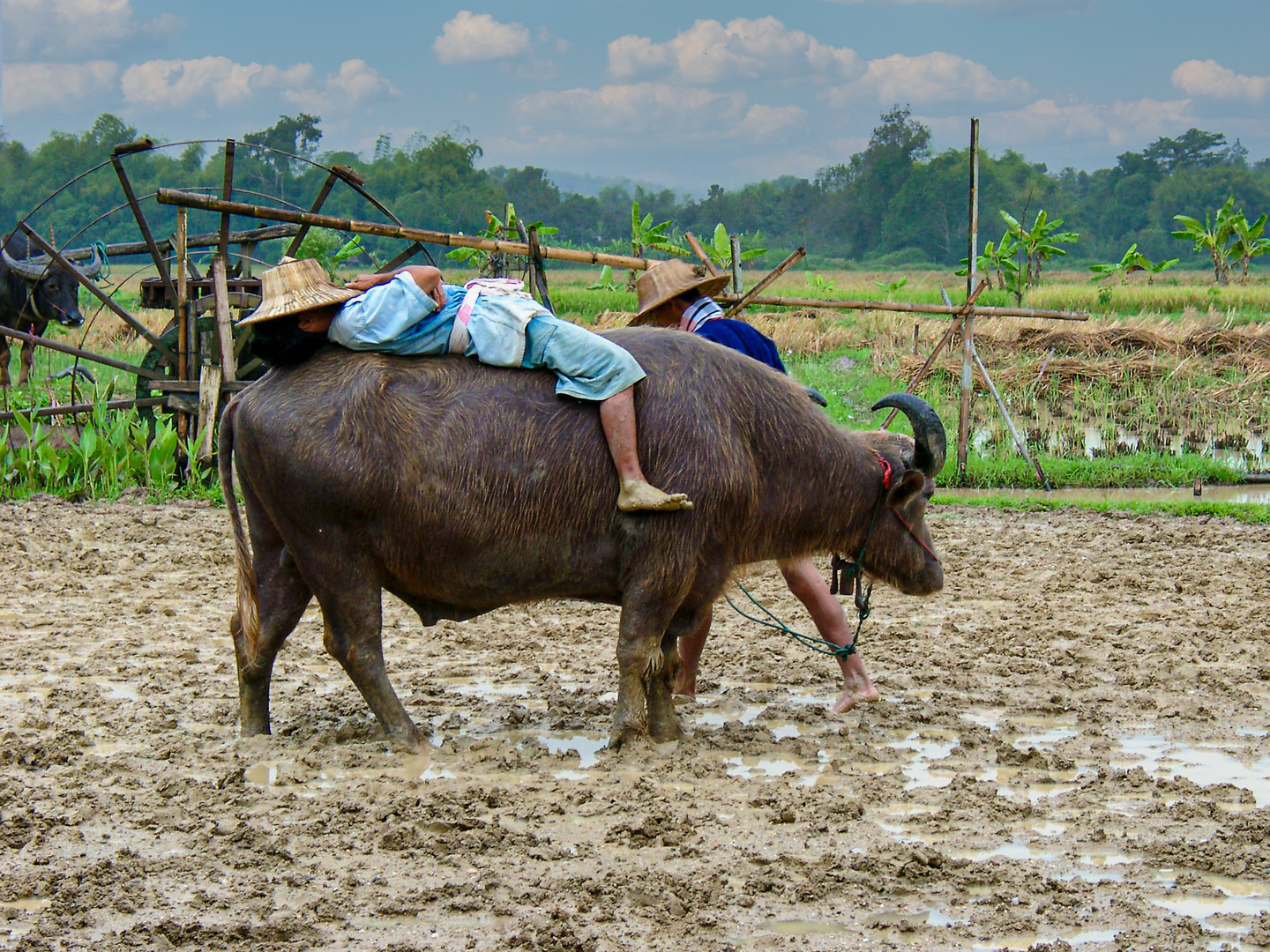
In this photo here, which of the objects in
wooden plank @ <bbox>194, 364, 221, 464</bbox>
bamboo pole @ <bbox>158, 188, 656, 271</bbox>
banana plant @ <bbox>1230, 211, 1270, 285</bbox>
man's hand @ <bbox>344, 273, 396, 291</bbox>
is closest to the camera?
man's hand @ <bbox>344, 273, 396, 291</bbox>

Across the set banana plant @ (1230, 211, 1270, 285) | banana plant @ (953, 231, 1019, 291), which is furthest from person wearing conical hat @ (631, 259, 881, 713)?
banana plant @ (1230, 211, 1270, 285)

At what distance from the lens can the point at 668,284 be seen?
453cm

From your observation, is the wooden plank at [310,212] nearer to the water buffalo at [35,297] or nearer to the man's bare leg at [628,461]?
the man's bare leg at [628,461]

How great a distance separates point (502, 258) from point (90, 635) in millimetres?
3839

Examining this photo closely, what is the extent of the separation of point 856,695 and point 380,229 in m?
3.66

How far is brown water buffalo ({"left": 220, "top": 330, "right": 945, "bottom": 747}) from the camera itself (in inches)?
148

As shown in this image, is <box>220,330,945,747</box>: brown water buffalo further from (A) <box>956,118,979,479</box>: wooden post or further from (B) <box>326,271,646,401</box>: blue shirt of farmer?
(A) <box>956,118,979,479</box>: wooden post

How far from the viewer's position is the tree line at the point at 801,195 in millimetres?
51312

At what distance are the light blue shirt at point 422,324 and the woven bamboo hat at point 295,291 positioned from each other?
3.0 inches

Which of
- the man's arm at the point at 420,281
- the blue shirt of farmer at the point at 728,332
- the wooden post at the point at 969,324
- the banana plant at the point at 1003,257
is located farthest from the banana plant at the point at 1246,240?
the man's arm at the point at 420,281

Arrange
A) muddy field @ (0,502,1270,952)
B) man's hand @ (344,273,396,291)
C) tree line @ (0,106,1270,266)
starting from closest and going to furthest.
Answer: muddy field @ (0,502,1270,952), man's hand @ (344,273,396,291), tree line @ (0,106,1270,266)

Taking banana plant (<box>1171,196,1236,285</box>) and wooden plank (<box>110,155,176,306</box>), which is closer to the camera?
wooden plank (<box>110,155,176,306</box>)

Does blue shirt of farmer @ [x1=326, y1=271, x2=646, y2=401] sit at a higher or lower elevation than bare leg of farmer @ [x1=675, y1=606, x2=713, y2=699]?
higher

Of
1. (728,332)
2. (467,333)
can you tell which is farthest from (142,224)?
(728,332)
